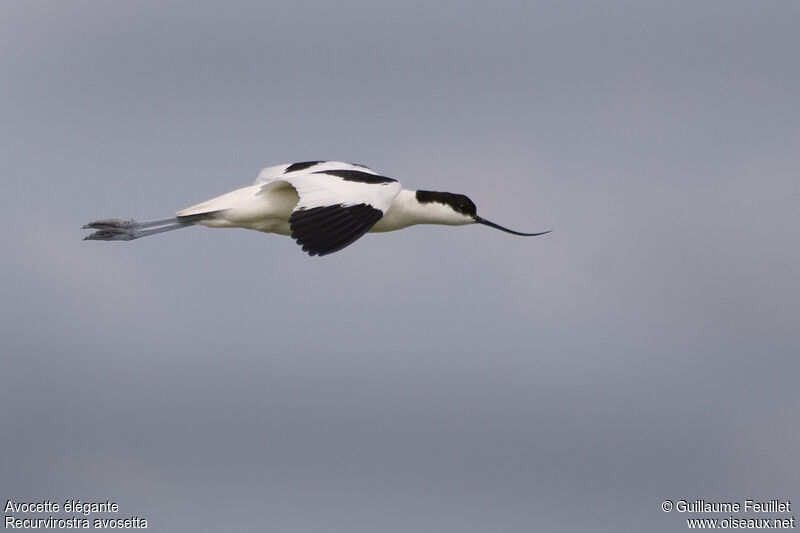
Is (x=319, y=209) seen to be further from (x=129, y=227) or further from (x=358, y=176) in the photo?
(x=129, y=227)

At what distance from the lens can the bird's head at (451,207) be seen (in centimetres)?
1625

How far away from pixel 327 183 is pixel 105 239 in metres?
3.14

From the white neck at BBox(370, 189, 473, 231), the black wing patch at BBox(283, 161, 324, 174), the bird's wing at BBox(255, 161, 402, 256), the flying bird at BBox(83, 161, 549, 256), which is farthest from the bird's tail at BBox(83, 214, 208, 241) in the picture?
the white neck at BBox(370, 189, 473, 231)

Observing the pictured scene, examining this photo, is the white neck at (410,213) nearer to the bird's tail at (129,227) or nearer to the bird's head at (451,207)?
the bird's head at (451,207)

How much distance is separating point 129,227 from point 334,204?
3266mm

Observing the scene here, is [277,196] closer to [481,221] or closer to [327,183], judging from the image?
[327,183]

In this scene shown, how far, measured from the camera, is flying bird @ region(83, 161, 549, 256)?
1380 cm

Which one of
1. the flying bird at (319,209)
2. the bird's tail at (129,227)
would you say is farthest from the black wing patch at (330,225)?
the bird's tail at (129,227)

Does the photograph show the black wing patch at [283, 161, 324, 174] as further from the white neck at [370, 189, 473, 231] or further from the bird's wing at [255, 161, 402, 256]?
the white neck at [370, 189, 473, 231]

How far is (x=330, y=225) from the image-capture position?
45.2ft

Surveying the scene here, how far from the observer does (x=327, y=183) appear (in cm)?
1491

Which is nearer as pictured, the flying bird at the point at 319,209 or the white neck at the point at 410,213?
the flying bird at the point at 319,209

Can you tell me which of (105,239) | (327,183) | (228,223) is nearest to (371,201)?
(327,183)

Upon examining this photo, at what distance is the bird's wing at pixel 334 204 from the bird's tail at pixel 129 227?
1.14 metres
